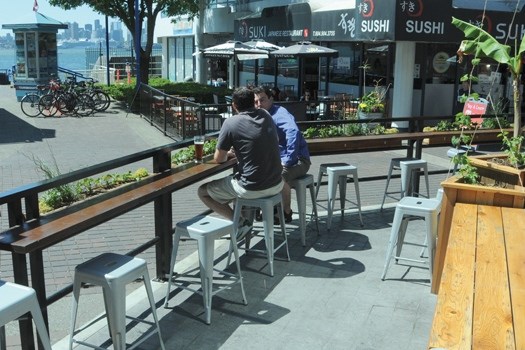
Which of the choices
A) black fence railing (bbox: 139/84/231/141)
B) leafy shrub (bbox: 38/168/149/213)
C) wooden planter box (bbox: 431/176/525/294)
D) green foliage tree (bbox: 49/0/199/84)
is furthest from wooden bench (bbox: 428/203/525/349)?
green foliage tree (bbox: 49/0/199/84)

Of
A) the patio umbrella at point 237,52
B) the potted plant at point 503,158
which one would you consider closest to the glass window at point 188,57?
the patio umbrella at point 237,52

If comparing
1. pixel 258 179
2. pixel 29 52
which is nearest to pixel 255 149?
pixel 258 179

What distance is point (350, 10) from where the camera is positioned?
643 inches

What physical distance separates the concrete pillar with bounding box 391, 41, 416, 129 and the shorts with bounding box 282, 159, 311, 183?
9777mm

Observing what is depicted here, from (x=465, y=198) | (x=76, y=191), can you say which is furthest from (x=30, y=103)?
(x=465, y=198)

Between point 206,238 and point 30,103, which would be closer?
point 206,238

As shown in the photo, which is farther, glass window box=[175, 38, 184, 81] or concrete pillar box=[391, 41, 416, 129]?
glass window box=[175, 38, 184, 81]

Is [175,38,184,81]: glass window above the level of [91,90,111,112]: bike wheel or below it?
above

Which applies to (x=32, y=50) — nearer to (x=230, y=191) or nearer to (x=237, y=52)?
(x=237, y=52)

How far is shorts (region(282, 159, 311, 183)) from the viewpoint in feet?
21.6

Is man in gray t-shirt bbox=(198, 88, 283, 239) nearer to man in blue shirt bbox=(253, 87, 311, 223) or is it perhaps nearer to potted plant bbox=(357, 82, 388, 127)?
man in blue shirt bbox=(253, 87, 311, 223)

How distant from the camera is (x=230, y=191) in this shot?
5.91m

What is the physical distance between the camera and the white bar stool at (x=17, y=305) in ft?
10.5

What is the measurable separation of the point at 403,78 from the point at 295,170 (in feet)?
34.2
